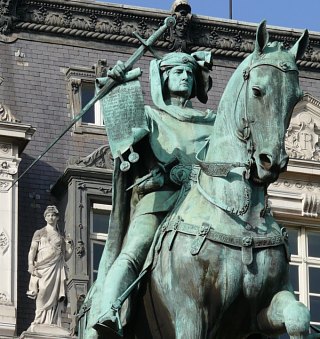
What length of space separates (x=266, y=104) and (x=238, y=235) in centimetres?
102

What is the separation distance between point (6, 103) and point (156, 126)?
61.6ft

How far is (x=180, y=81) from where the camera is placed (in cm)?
1833

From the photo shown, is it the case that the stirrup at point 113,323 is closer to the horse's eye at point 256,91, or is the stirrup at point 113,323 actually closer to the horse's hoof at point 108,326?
the horse's hoof at point 108,326

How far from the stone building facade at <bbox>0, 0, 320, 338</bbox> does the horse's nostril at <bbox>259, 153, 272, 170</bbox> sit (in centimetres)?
1812

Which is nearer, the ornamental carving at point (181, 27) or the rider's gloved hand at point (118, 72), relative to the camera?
the rider's gloved hand at point (118, 72)

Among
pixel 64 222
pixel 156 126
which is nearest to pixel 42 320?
pixel 64 222

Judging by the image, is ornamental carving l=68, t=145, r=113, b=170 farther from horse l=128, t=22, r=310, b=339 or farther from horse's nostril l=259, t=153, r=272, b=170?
horse's nostril l=259, t=153, r=272, b=170

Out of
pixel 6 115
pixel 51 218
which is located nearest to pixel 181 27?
pixel 6 115

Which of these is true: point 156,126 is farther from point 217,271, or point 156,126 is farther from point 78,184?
point 78,184

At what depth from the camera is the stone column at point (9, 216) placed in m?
34.5

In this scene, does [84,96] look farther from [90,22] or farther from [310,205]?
[310,205]

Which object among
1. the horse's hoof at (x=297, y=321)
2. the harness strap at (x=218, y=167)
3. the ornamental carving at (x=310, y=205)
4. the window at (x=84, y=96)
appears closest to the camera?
the horse's hoof at (x=297, y=321)

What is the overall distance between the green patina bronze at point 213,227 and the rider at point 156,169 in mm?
11

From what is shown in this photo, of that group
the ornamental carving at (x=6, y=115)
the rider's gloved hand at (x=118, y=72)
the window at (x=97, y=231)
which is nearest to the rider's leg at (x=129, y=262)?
the rider's gloved hand at (x=118, y=72)
